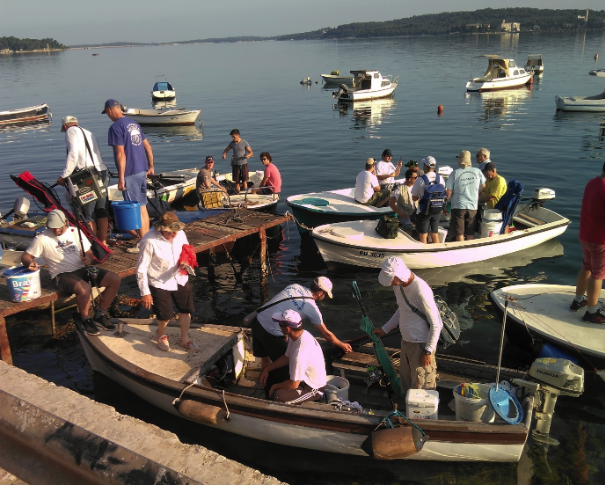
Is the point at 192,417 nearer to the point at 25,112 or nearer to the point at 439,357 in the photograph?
the point at 439,357

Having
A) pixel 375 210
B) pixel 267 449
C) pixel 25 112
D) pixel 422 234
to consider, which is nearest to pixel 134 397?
pixel 267 449

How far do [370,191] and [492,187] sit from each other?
3.23 meters

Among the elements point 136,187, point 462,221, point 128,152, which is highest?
point 128,152

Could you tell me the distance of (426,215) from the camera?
11203mm

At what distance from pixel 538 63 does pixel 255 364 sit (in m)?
57.0

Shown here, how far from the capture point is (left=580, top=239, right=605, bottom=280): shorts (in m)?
7.39

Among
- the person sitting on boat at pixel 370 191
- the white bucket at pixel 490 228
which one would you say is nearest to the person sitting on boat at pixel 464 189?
the white bucket at pixel 490 228

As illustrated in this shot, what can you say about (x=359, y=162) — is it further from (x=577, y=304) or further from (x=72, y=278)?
(x=72, y=278)

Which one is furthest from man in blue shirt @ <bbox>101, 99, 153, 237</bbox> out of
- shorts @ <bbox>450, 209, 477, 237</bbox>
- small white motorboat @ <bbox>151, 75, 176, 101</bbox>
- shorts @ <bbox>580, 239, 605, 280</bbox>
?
small white motorboat @ <bbox>151, 75, 176, 101</bbox>

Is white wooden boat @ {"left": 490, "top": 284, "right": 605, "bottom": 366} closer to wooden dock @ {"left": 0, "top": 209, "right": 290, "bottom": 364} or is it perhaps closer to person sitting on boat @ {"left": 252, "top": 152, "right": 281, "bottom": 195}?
wooden dock @ {"left": 0, "top": 209, "right": 290, "bottom": 364}

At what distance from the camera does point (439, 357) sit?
25.9ft

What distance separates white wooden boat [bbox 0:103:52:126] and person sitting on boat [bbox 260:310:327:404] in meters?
41.6

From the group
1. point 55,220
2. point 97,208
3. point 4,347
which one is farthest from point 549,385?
point 4,347

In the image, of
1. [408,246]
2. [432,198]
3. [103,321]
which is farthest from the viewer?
[408,246]
